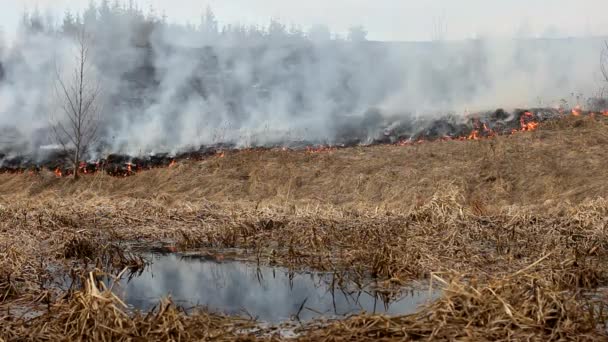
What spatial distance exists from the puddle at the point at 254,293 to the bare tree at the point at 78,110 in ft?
44.7

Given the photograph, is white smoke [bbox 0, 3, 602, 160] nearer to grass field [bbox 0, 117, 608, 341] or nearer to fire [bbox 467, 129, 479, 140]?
fire [bbox 467, 129, 479, 140]

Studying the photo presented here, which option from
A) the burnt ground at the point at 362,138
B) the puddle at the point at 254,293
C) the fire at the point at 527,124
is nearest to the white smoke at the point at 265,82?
the burnt ground at the point at 362,138

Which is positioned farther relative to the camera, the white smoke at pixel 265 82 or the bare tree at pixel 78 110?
the white smoke at pixel 265 82

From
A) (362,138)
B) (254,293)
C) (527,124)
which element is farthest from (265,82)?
(254,293)

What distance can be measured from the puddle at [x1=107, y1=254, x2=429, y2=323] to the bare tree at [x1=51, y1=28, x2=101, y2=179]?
13639mm

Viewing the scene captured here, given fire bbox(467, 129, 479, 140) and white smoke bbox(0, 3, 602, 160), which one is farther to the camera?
white smoke bbox(0, 3, 602, 160)

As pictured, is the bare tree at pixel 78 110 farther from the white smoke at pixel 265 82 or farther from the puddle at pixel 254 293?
the puddle at pixel 254 293

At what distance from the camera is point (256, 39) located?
1220 inches

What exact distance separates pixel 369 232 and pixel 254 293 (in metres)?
3.04

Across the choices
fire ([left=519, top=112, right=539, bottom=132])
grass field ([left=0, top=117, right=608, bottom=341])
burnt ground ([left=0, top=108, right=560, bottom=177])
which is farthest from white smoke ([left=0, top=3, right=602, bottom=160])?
grass field ([left=0, top=117, right=608, bottom=341])

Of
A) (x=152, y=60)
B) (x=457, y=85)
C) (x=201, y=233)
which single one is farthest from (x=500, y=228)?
(x=152, y=60)

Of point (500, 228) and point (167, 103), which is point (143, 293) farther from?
point (167, 103)

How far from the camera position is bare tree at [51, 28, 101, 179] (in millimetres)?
21344

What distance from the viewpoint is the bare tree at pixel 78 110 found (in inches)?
840
